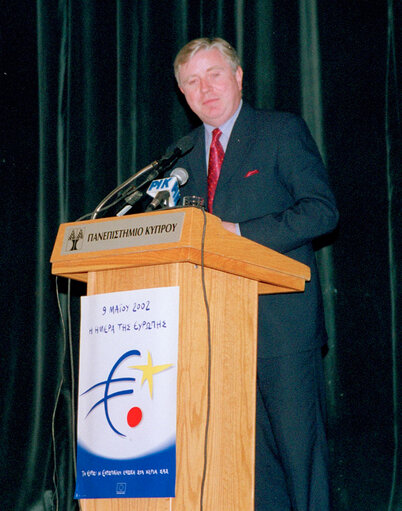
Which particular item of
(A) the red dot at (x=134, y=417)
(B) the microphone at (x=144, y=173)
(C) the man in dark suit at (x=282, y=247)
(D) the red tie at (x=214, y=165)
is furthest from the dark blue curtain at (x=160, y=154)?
(A) the red dot at (x=134, y=417)

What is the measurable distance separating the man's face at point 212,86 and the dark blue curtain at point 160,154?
0.66 m

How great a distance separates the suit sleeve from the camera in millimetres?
1853

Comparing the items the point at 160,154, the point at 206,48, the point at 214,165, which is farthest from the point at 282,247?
the point at 160,154

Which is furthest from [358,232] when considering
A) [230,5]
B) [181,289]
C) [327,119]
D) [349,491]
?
[181,289]

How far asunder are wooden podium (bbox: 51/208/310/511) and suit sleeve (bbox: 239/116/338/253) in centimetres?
12

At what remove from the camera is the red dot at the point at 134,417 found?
152cm

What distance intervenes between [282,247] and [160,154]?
1509mm

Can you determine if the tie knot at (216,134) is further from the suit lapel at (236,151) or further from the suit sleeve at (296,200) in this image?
the suit sleeve at (296,200)

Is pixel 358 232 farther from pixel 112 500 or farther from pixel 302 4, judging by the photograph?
pixel 112 500

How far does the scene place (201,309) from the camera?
1.58 metres

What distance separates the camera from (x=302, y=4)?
2998mm

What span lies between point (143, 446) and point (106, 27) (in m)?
2.44

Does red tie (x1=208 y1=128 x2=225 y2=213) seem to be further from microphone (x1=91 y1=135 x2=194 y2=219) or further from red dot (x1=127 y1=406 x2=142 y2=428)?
red dot (x1=127 y1=406 x2=142 y2=428)

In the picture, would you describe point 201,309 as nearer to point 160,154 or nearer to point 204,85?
point 204,85
